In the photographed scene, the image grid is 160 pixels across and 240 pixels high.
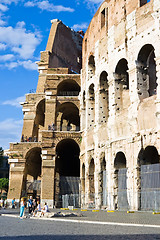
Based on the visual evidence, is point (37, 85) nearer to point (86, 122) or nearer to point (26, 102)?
point (26, 102)

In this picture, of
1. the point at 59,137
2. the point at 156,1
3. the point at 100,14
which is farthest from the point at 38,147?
the point at 156,1

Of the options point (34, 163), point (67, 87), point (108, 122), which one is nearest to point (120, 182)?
point (108, 122)

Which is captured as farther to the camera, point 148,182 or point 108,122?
point 108,122

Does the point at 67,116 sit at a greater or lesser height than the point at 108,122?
greater

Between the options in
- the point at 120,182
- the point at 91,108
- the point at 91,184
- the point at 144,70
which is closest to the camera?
the point at 144,70

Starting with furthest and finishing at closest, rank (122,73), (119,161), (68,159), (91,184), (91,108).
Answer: (68,159) → (91,108) → (91,184) → (122,73) → (119,161)

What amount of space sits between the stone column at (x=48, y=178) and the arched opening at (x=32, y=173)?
2345 millimetres

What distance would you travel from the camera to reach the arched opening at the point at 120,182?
16.6 m

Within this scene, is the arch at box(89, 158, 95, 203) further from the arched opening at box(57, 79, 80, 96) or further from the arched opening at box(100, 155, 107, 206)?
the arched opening at box(57, 79, 80, 96)

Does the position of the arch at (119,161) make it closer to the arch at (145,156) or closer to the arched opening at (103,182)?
the arched opening at (103,182)

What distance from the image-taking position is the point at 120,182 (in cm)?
1703

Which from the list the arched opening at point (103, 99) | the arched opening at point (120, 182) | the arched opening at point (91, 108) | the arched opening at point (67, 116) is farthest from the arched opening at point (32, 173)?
the arched opening at point (120, 182)

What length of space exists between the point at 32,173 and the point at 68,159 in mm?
3351

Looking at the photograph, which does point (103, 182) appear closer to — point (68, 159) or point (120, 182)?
point (120, 182)
